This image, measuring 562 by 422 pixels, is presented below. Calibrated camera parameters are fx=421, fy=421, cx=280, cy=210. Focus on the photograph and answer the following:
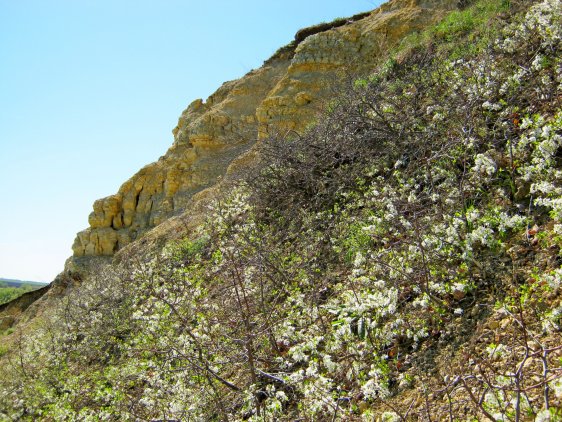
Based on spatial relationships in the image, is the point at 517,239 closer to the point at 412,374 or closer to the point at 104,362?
the point at 412,374

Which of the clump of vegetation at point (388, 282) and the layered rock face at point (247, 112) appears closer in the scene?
the clump of vegetation at point (388, 282)

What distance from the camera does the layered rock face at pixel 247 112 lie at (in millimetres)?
13500

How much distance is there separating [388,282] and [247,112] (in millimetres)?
14385

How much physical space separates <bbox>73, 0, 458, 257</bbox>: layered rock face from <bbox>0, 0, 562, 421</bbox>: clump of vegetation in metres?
5.48

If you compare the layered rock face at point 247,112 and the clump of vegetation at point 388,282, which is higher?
the layered rock face at point 247,112

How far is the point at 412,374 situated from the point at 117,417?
390 centimetres

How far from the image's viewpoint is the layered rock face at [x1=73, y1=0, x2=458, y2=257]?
13.5 metres

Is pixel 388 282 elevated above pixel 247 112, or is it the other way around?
pixel 247 112

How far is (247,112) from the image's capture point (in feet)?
57.0

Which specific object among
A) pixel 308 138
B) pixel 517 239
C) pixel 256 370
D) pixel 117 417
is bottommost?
pixel 117 417

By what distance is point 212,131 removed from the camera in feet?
57.5

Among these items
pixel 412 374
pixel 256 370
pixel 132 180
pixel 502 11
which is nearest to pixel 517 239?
pixel 412 374

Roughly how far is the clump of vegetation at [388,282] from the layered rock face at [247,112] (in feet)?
18.0

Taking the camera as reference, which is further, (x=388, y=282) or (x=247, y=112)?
(x=247, y=112)
